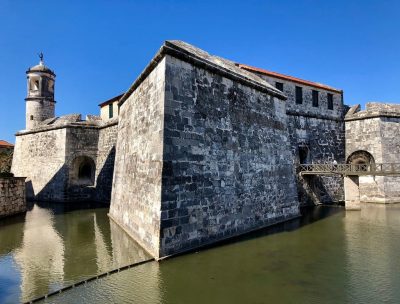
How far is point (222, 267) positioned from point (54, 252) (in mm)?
4798

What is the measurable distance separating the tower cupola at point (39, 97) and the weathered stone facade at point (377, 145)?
72.4ft

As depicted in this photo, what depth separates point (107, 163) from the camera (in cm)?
1925

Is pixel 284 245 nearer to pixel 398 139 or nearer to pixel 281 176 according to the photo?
pixel 281 176

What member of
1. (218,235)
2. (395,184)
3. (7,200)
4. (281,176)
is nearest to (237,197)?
(218,235)

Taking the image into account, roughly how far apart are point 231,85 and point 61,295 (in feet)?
26.0

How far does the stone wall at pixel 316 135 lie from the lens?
671 inches

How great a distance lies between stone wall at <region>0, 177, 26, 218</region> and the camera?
43.6 ft

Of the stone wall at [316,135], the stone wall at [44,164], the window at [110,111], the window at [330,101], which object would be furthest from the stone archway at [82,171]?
the window at [330,101]

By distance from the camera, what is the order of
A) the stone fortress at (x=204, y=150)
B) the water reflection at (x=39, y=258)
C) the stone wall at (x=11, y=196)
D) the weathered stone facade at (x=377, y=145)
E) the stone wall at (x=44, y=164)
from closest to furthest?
the water reflection at (x=39, y=258) < the stone fortress at (x=204, y=150) < the stone wall at (x=11, y=196) < the weathered stone facade at (x=377, y=145) < the stone wall at (x=44, y=164)

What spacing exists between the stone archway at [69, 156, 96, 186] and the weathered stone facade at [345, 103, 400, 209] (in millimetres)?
17215

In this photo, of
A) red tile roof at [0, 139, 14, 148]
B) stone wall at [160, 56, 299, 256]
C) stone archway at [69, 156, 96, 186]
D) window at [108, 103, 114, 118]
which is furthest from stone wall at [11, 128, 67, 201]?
stone wall at [160, 56, 299, 256]

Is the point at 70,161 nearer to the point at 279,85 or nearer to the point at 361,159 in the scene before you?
the point at 279,85

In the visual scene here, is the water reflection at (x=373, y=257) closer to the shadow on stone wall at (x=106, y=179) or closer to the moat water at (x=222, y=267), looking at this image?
the moat water at (x=222, y=267)

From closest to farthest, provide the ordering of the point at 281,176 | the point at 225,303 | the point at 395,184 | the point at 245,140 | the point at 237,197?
1. the point at 225,303
2. the point at 237,197
3. the point at 245,140
4. the point at 281,176
5. the point at 395,184
